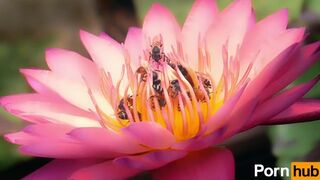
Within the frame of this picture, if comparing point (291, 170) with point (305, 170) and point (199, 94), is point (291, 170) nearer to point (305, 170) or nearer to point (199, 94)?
point (305, 170)

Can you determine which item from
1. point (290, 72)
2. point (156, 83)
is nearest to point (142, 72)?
point (156, 83)

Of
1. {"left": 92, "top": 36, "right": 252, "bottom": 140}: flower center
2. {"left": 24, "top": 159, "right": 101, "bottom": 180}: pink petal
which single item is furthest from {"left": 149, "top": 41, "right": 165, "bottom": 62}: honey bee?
{"left": 24, "top": 159, "right": 101, "bottom": 180}: pink petal

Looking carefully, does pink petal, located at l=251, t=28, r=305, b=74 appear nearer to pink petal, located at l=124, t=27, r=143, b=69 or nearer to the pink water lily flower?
the pink water lily flower

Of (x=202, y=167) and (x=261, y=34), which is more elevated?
(x=261, y=34)

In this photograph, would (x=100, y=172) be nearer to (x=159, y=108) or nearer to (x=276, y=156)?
(x=159, y=108)

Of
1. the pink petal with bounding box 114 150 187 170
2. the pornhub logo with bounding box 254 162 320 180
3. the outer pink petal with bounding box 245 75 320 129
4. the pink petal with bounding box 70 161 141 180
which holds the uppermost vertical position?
the outer pink petal with bounding box 245 75 320 129

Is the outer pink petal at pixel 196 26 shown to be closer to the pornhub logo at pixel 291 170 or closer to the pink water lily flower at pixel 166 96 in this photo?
the pink water lily flower at pixel 166 96
